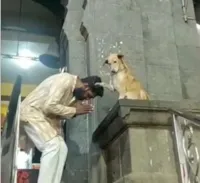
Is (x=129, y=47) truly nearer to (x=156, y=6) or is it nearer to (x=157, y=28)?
(x=157, y=28)

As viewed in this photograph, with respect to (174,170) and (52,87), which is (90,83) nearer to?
(52,87)

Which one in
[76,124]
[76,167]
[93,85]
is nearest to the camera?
[93,85]

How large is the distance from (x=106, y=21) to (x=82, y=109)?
1.61 m

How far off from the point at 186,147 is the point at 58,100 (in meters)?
1.05

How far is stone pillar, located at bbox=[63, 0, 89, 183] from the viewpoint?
3982mm

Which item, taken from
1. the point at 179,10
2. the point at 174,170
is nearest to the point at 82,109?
the point at 174,170

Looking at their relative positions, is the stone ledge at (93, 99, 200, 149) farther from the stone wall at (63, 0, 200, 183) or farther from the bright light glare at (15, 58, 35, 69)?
the bright light glare at (15, 58, 35, 69)

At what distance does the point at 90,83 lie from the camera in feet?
11.5

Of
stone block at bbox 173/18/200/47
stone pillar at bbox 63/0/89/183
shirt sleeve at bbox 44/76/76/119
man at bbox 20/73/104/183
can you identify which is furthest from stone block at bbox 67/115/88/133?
stone block at bbox 173/18/200/47

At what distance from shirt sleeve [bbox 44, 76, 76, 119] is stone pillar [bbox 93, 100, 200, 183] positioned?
407mm

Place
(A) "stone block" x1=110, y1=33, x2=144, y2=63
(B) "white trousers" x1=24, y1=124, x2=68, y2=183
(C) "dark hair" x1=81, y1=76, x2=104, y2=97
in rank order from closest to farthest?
(B) "white trousers" x1=24, y1=124, x2=68, y2=183 < (C) "dark hair" x1=81, y1=76, x2=104, y2=97 < (A) "stone block" x1=110, y1=33, x2=144, y2=63

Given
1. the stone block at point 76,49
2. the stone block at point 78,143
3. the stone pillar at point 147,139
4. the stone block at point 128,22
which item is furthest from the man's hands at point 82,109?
the stone block at point 128,22

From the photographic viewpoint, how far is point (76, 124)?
4.16m

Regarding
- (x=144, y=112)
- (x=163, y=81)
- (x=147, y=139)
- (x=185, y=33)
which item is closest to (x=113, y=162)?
(x=147, y=139)
